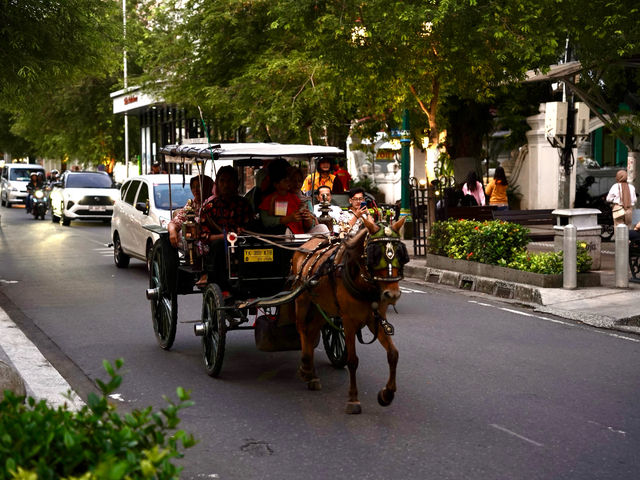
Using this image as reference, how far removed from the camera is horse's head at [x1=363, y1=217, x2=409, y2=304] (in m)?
6.99

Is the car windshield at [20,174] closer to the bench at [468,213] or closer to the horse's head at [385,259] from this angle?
the bench at [468,213]

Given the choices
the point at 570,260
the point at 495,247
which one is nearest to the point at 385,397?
the point at 570,260

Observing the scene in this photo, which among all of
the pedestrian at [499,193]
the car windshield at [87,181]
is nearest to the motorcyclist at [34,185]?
the car windshield at [87,181]

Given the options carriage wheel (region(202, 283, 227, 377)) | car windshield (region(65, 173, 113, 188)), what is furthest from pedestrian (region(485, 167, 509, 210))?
carriage wheel (region(202, 283, 227, 377))

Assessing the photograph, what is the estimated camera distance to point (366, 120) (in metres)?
30.2

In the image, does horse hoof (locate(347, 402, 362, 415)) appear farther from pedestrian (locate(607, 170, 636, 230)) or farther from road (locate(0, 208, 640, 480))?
pedestrian (locate(607, 170, 636, 230))

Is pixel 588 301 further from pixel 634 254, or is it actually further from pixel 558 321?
pixel 634 254

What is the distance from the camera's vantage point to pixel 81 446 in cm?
347

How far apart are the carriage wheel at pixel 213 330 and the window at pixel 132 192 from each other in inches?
390

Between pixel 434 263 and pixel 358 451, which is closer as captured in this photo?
pixel 358 451

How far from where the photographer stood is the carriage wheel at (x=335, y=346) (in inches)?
367

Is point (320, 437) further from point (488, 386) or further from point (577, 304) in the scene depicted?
point (577, 304)

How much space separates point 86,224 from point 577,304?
25.4m

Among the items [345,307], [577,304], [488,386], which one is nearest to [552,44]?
[577,304]
